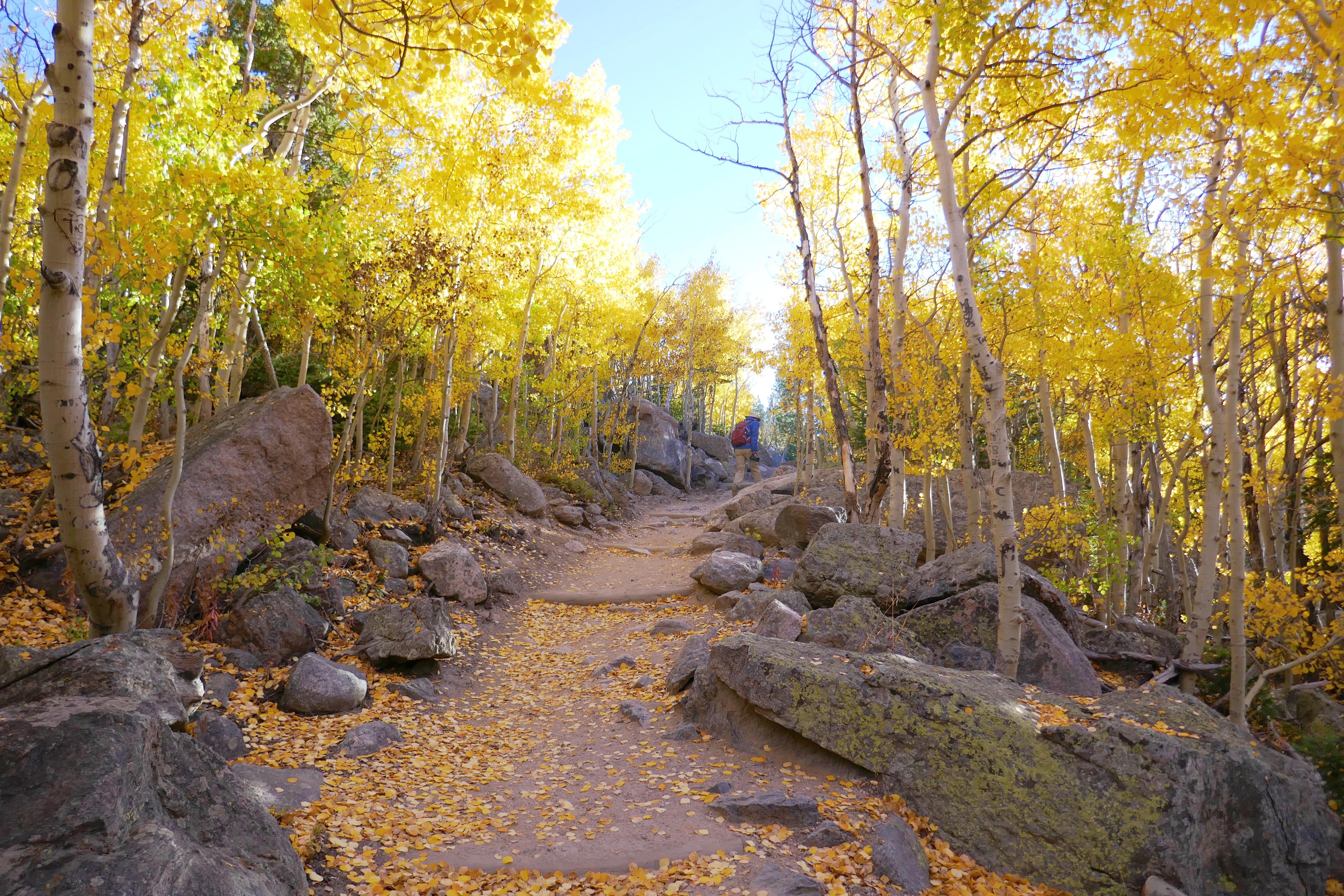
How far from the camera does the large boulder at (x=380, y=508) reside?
963 centimetres

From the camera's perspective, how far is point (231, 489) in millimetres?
6879

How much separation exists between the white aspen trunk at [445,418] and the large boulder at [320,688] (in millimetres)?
4281

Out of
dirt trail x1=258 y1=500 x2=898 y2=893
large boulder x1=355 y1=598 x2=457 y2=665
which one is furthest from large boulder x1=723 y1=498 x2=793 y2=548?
large boulder x1=355 y1=598 x2=457 y2=665

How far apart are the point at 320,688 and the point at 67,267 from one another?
3818mm

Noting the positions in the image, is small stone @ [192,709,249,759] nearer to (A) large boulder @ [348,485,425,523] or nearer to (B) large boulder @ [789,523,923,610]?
(A) large boulder @ [348,485,425,523]

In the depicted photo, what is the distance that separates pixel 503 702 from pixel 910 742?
3905 millimetres

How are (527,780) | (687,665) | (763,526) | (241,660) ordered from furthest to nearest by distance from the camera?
(763,526) → (687,665) → (241,660) → (527,780)

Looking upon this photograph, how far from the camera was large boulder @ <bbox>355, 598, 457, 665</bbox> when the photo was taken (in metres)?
6.65

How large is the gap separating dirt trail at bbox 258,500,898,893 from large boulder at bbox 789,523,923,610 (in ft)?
4.01

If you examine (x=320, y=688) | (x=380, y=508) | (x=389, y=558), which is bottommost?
(x=320, y=688)

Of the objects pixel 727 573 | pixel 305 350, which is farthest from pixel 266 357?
pixel 727 573

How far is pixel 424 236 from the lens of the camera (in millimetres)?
8805

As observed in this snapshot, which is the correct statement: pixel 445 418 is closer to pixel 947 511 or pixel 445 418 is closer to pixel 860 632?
pixel 860 632

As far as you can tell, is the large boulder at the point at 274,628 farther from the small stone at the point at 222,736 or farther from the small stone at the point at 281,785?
the small stone at the point at 281,785
